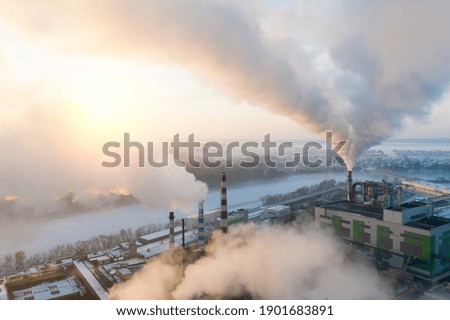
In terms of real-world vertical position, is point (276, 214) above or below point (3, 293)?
above

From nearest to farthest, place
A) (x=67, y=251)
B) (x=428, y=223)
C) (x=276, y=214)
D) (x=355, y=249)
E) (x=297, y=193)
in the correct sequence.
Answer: (x=428, y=223)
(x=355, y=249)
(x=67, y=251)
(x=276, y=214)
(x=297, y=193)

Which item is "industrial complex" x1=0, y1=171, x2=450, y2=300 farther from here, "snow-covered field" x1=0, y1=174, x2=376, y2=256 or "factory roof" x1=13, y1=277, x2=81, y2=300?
"snow-covered field" x1=0, y1=174, x2=376, y2=256

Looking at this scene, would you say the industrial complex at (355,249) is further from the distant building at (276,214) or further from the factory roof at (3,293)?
the distant building at (276,214)

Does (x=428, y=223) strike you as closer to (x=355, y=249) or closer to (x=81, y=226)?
(x=355, y=249)

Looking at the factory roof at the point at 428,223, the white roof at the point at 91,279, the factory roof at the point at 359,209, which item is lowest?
the white roof at the point at 91,279

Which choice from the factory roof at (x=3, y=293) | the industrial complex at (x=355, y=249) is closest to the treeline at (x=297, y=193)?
the industrial complex at (x=355, y=249)

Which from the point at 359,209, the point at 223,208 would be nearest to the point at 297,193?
the point at 359,209
